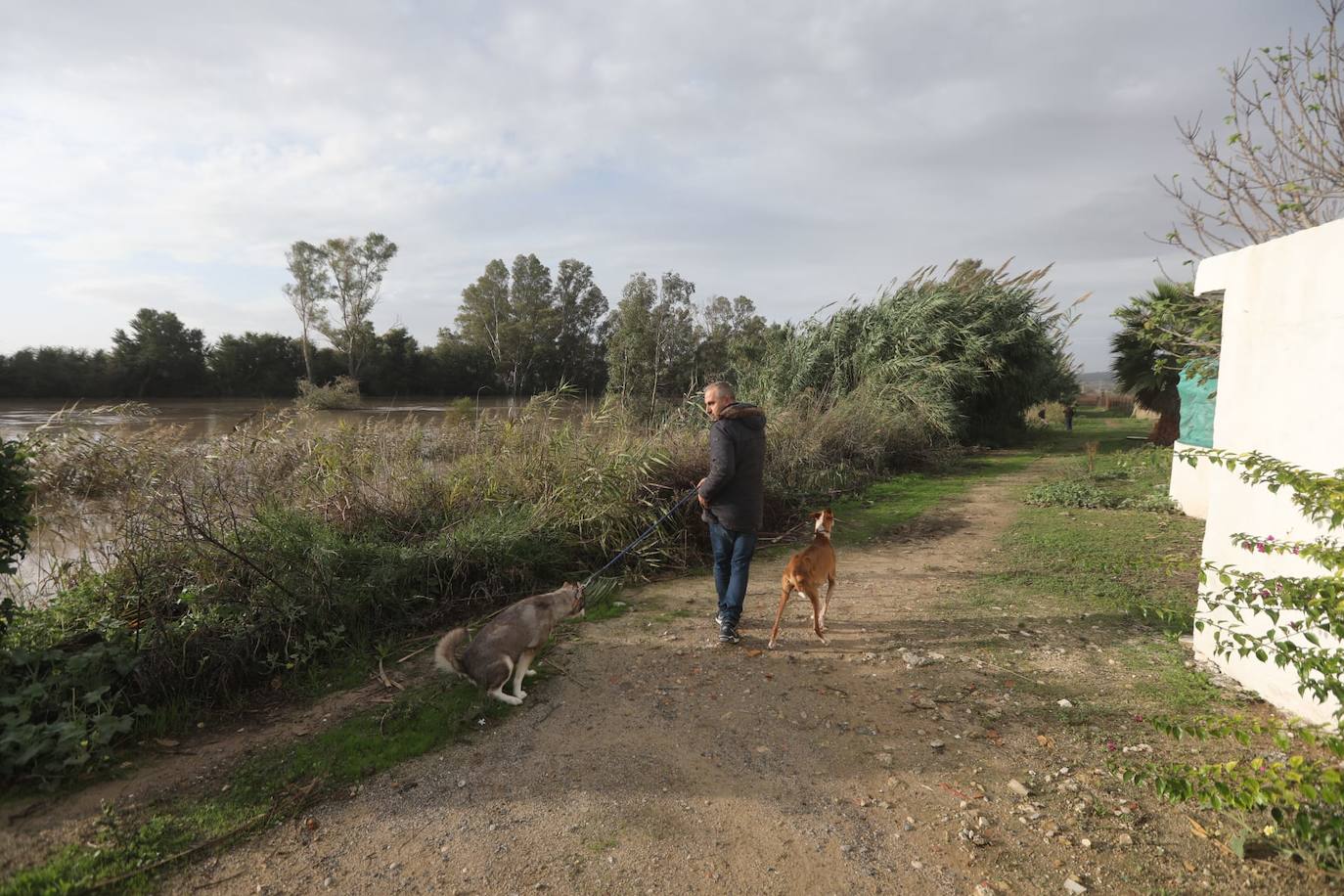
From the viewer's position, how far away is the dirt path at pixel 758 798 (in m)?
2.59

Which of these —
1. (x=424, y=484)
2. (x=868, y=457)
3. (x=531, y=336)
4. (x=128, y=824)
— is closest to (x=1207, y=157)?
(x=868, y=457)

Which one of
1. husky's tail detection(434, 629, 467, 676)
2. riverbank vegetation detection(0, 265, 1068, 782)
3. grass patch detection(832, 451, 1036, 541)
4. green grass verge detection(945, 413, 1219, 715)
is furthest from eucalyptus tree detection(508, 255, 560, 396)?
husky's tail detection(434, 629, 467, 676)

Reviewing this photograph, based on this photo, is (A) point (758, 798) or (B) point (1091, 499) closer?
(A) point (758, 798)

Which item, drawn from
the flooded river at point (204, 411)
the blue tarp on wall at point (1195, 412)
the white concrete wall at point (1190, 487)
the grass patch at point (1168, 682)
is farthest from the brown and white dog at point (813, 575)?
the white concrete wall at point (1190, 487)


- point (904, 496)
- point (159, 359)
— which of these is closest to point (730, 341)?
point (904, 496)

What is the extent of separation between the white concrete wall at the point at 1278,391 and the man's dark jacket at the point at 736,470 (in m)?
3.03

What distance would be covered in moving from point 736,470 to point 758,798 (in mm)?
2351

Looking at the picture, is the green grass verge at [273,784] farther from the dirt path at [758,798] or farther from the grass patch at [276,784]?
the dirt path at [758,798]

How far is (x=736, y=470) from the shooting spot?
4.86 metres

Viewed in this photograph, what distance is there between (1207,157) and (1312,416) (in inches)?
181

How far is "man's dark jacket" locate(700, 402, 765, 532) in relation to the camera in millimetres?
4812

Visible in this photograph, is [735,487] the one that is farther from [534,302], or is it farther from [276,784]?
[534,302]

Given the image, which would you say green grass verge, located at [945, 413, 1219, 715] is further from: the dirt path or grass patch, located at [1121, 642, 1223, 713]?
the dirt path

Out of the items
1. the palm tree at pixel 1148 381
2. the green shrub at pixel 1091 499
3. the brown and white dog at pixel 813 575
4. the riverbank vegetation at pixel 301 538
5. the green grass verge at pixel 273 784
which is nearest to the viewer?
the green grass verge at pixel 273 784
